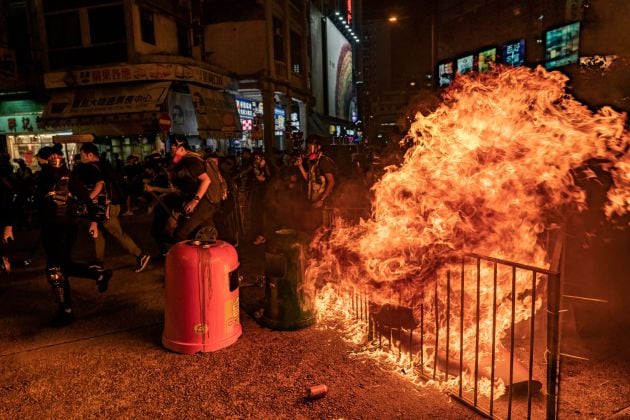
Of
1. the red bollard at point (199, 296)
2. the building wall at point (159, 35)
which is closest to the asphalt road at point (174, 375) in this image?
the red bollard at point (199, 296)

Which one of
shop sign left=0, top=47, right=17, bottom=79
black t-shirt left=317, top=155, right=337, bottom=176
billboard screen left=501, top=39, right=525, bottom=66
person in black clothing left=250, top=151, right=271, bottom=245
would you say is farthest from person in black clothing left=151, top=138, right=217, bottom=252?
billboard screen left=501, top=39, right=525, bottom=66

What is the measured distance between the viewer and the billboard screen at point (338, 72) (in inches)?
1694

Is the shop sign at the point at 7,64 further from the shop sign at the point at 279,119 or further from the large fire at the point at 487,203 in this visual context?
the large fire at the point at 487,203

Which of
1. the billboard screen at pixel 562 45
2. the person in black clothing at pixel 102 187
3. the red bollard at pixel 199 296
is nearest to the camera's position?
the red bollard at pixel 199 296

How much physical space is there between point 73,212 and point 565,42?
20.5 meters

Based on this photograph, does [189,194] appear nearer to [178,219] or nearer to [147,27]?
[178,219]

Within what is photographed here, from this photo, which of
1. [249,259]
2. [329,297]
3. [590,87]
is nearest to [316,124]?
[590,87]

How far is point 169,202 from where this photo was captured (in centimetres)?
→ 768

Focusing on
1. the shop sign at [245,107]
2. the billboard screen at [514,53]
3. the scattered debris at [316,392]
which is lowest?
the scattered debris at [316,392]

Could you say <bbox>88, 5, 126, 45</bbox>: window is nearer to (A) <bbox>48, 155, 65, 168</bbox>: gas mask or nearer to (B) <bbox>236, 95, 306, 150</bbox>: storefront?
(B) <bbox>236, 95, 306, 150</bbox>: storefront

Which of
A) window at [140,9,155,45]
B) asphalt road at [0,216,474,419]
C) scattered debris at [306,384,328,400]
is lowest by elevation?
asphalt road at [0,216,474,419]

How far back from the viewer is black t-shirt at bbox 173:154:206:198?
6.26 meters

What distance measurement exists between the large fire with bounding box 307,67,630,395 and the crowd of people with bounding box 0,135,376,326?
7.67ft

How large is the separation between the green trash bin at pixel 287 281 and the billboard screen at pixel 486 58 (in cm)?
2336
